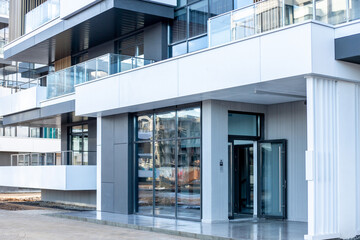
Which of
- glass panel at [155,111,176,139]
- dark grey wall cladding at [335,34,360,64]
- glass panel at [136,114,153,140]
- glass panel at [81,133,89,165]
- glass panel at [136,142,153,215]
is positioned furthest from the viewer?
glass panel at [81,133,89,165]

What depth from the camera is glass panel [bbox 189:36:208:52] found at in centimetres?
1839

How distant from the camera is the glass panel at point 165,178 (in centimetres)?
1719

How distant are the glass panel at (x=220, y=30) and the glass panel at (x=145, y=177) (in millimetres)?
4942

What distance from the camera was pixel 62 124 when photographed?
2712 cm

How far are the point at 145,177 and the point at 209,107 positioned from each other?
4.24 m

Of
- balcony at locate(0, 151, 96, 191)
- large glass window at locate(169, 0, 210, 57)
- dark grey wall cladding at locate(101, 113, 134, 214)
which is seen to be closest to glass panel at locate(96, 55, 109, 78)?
dark grey wall cladding at locate(101, 113, 134, 214)

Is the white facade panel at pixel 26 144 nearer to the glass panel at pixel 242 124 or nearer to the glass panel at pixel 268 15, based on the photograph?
the glass panel at pixel 242 124

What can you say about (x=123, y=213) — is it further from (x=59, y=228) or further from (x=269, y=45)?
(x=269, y=45)

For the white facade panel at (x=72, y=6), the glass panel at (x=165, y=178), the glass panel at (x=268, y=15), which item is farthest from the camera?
the white facade panel at (x=72, y=6)

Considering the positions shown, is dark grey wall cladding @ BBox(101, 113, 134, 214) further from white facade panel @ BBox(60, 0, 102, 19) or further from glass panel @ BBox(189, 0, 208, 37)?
white facade panel @ BBox(60, 0, 102, 19)

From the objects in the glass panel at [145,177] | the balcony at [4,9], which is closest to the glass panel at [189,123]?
the glass panel at [145,177]

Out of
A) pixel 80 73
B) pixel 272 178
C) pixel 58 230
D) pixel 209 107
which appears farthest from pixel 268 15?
pixel 80 73

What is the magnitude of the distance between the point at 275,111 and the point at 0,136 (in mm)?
30379

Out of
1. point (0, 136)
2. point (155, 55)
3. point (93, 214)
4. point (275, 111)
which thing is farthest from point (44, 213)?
point (0, 136)
